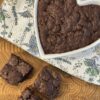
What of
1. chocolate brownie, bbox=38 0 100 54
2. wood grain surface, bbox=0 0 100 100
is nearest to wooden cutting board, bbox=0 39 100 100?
wood grain surface, bbox=0 0 100 100

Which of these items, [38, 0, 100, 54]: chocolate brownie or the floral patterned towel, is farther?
the floral patterned towel

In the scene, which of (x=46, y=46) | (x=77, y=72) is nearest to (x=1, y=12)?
(x=46, y=46)

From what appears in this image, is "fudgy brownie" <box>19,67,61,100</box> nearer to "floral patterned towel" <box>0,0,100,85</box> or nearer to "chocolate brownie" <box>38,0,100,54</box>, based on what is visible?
"floral patterned towel" <box>0,0,100,85</box>

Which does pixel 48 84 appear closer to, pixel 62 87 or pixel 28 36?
pixel 62 87

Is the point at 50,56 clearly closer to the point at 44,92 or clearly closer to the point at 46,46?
the point at 46,46

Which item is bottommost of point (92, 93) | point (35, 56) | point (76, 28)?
point (92, 93)
